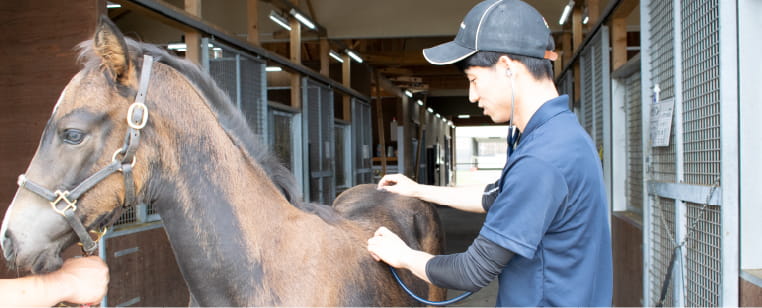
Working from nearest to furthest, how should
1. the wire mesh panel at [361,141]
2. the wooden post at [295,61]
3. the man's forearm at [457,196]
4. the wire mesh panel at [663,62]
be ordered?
the man's forearm at [457,196] → the wire mesh panel at [663,62] → the wooden post at [295,61] → the wire mesh panel at [361,141]

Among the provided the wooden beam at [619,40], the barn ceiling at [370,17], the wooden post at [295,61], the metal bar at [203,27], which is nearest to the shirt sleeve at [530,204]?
the metal bar at [203,27]

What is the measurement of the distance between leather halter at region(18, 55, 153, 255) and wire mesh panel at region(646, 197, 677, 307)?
6.40 feet

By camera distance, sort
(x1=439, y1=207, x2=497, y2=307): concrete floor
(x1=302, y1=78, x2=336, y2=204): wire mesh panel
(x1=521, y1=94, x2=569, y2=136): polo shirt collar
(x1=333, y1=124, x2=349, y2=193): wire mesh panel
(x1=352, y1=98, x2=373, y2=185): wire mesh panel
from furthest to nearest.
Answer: (x1=352, y1=98, x2=373, y2=185): wire mesh panel < (x1=333, y1=124, x2=349, y2=193): wire mesh panel < (x1=302, y1=78, x2=336, y2=204): wire mesh panel < (x1=439, y1=207, x2=497, y2=307): concrete floor < (x1=521, y1=94, x2=569, y2=136): polo shirt collar

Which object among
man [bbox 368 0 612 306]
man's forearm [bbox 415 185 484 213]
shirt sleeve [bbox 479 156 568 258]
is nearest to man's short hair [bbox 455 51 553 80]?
man [bbox 368 0 612 306]

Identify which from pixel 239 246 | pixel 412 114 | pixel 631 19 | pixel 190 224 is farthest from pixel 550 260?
pixel 412 114

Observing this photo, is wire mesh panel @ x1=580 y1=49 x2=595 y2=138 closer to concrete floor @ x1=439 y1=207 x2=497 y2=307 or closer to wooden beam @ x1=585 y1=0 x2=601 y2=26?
wooden beam @ x1=585 y1=0 x2=601 y2=26

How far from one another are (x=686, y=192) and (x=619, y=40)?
2029 millimetres

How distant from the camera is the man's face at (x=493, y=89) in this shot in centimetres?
123

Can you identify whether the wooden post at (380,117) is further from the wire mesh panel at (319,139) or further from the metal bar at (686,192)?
the metal bar at (686,192)

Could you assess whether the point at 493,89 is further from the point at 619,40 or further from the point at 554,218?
the point at 619,40

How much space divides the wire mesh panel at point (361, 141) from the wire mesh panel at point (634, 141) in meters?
5.16

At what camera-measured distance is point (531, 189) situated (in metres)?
1.10

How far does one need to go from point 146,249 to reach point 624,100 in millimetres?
3430

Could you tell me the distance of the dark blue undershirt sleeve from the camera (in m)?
1.17
